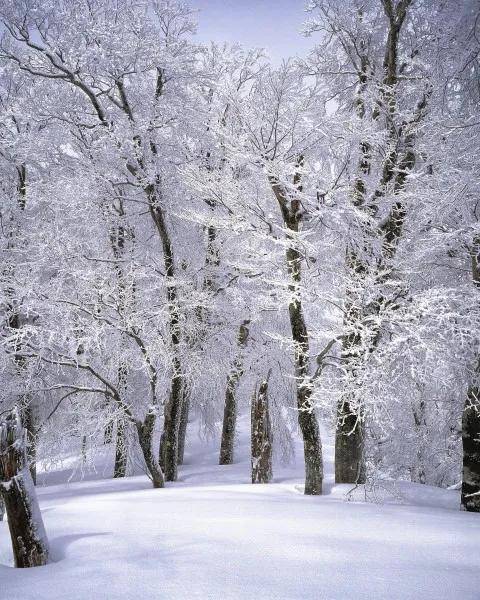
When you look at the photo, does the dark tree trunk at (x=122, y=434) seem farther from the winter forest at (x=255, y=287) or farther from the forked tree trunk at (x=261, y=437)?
the forked tree trunk at (x=261, y=437)

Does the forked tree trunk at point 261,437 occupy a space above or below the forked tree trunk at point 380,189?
below

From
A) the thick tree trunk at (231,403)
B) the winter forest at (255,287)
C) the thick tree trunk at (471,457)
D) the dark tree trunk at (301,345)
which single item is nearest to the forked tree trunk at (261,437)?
the winter forest at (255,287)

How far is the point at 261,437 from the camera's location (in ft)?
36.2

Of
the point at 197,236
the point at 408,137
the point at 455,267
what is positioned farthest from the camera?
the point at 197,236

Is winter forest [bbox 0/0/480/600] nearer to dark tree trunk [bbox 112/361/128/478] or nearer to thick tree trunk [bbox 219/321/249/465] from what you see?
dark tree trunk [bbox 112/361/128/478]

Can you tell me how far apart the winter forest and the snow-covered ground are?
0.09ft

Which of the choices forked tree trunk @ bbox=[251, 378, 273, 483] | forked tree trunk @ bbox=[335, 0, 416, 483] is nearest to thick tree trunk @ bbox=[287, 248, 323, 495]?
forked tree trunk @ bbox=[335, 0, 416, 483]

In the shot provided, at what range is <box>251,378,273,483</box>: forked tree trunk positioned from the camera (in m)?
10.7

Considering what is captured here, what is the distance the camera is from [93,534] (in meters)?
3.81

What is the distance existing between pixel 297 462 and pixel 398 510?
11184 mm

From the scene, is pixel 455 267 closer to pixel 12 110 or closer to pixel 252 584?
pixel 252 584

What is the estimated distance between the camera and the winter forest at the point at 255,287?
3.38 m

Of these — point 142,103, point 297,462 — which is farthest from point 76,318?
point 297,462

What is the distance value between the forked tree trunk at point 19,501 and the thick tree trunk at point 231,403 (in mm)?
7002
